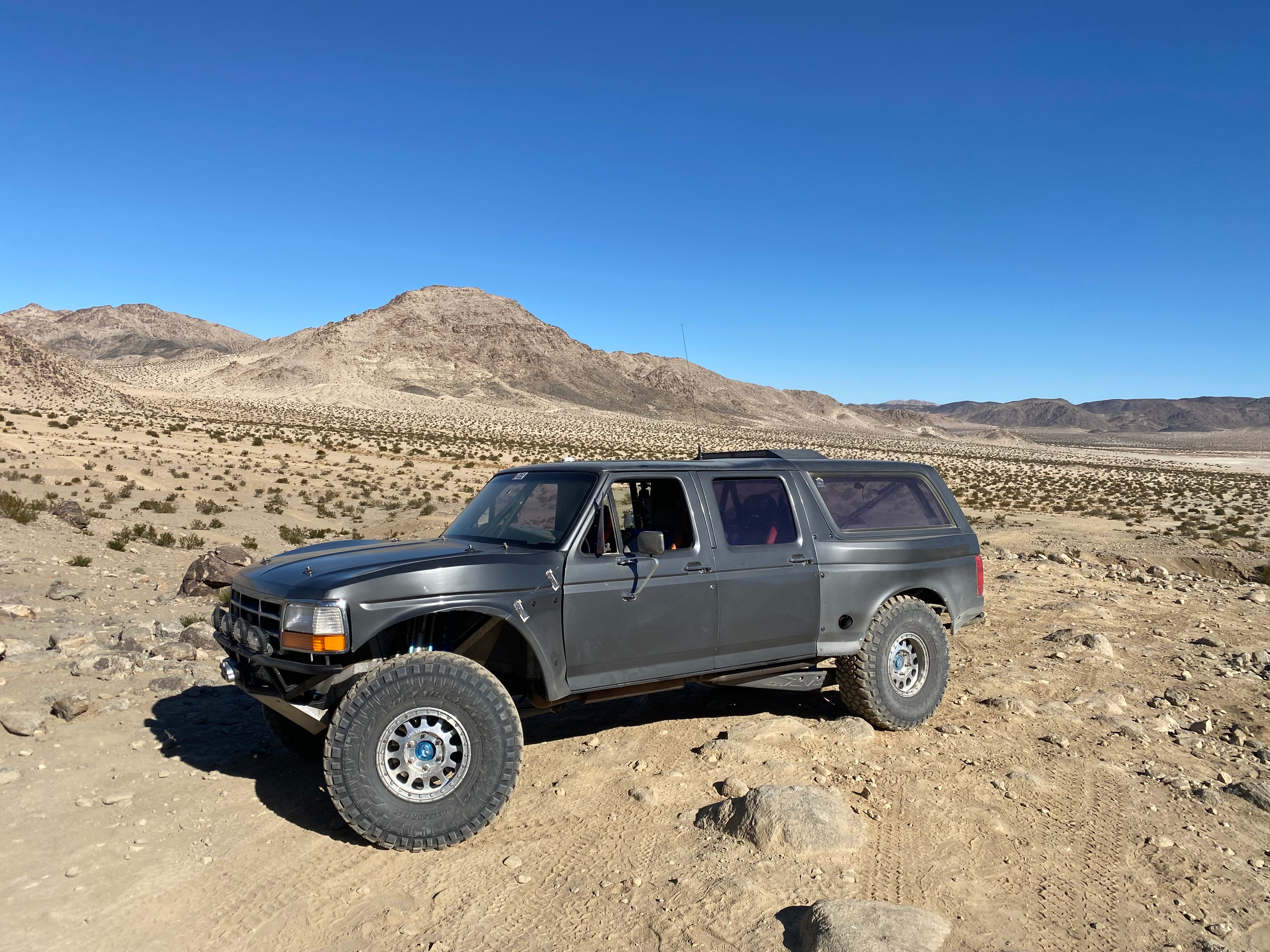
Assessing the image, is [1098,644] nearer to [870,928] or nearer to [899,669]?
[899,669]

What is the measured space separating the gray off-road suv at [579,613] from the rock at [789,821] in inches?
36.5

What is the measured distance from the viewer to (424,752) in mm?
4637

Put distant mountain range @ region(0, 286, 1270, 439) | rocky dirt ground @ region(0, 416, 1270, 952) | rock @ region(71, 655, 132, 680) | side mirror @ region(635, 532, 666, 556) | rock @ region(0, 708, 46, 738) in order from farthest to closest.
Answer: distant mountain range @ region(0, 286, 1270, 439) < rock @ region(71, 655, 132, 680) < rock @ region(0, 708, 46, 738) < side mirror @ region(635, 532, 666, 556) < rocky dirt ground @ region(0, 416, 1270, 952)

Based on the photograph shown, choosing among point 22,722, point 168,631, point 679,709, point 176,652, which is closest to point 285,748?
point 22,722

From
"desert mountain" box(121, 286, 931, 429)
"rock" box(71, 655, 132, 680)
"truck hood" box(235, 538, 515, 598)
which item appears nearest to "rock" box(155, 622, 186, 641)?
"rock" box(71, 655, 132, 680)

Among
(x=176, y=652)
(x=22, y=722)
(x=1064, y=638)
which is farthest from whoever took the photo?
(x=1064, y=638)

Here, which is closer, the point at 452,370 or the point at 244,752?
the point at 244,752

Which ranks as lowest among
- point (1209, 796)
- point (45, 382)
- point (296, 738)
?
point (1209, 796)

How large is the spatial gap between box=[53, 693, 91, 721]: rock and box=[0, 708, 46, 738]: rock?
0.14m

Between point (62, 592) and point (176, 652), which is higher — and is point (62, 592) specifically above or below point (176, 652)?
above

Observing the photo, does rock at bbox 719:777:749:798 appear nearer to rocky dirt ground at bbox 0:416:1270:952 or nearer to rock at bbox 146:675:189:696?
rocky dirt ground at bbox 0:416:1270:952

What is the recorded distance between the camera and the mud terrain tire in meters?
5.78

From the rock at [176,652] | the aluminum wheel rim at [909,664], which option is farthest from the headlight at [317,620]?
the aluminum wheel rim at [909,664]

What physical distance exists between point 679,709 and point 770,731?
1043mm
